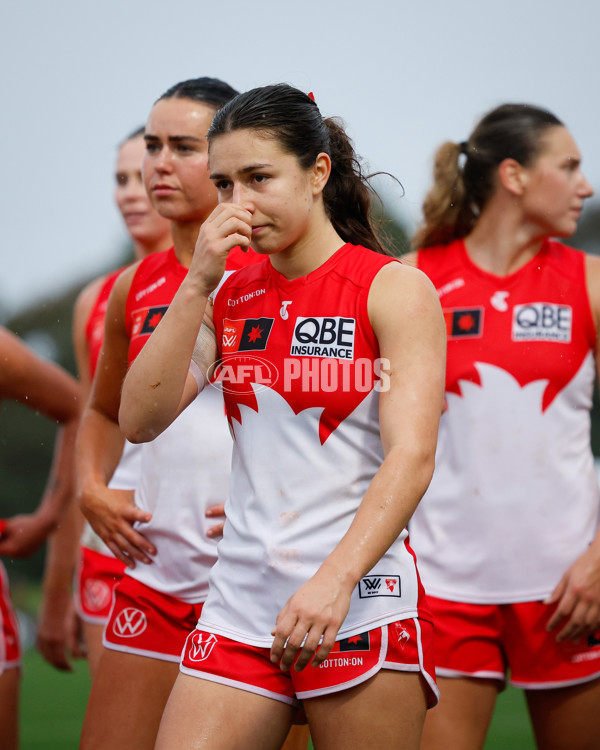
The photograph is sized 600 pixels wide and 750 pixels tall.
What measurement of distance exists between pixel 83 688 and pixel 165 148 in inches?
308

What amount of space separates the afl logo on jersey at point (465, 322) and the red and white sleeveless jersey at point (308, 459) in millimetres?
1216

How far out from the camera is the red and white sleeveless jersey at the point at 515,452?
150 inches

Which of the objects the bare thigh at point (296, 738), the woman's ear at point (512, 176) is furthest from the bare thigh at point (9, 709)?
the woman's ear at point (512, 176)

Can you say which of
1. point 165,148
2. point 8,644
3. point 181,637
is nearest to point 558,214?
point 165,148

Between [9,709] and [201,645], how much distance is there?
48.5 inches

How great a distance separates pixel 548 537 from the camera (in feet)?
12.5

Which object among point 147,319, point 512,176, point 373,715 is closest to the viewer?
point 373,715

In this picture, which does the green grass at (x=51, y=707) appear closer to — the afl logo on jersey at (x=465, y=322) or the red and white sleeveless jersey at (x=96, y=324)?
the red and white sleeveless jersey at (x=96, y=324)

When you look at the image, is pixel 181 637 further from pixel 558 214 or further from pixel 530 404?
pixel 558 214

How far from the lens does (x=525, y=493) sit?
381 centimetres

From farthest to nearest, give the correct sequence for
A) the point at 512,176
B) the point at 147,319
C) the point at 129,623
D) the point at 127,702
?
the point at 512,176 < the point at 147,319 < the point at 129,623 < the point at 127,702

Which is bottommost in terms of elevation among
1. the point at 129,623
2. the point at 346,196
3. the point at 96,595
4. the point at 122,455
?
the point at 96,595

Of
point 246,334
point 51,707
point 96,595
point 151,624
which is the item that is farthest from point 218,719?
point 51,707

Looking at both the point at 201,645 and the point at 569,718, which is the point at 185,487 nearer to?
the point at 201,645
